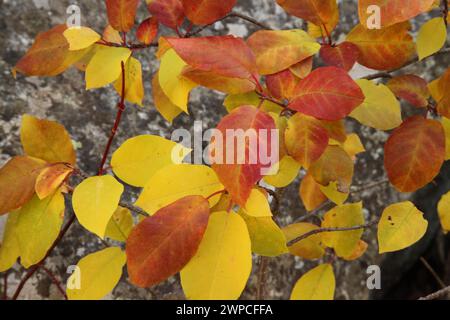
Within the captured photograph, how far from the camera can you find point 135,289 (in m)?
1.00

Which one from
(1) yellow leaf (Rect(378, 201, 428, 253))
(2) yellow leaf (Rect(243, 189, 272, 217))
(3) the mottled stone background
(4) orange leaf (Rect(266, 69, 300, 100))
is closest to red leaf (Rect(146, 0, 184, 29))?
(4) orange leaf (Rect(266, 69, 300, 100))

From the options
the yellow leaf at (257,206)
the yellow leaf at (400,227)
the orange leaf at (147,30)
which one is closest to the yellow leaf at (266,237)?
the yellow leaf at (257,206)

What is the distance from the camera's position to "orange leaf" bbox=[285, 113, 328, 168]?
537mm

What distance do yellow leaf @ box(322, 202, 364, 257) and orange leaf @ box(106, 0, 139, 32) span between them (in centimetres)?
38

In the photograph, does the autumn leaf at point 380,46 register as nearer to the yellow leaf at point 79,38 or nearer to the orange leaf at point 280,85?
the orange leaf at point 280,85

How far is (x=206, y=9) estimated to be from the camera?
573 mm

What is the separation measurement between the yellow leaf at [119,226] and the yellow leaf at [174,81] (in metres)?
0.19

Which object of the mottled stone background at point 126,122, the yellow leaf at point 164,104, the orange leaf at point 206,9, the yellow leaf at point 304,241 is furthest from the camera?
the mottled stone background at point 126,122

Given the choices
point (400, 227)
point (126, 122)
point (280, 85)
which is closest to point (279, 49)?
point (280, 85)

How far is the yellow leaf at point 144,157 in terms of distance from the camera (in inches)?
21.6

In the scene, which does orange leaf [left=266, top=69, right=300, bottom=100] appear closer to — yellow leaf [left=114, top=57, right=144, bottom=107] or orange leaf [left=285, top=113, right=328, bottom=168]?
orange leaf [left=285, top=113, right=328, bottom=168]

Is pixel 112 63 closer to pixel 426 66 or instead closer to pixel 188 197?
pixel 188 197

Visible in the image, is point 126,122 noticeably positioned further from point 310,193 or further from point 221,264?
point 221,264

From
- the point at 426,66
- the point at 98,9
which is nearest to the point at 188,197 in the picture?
the point at 98,9
